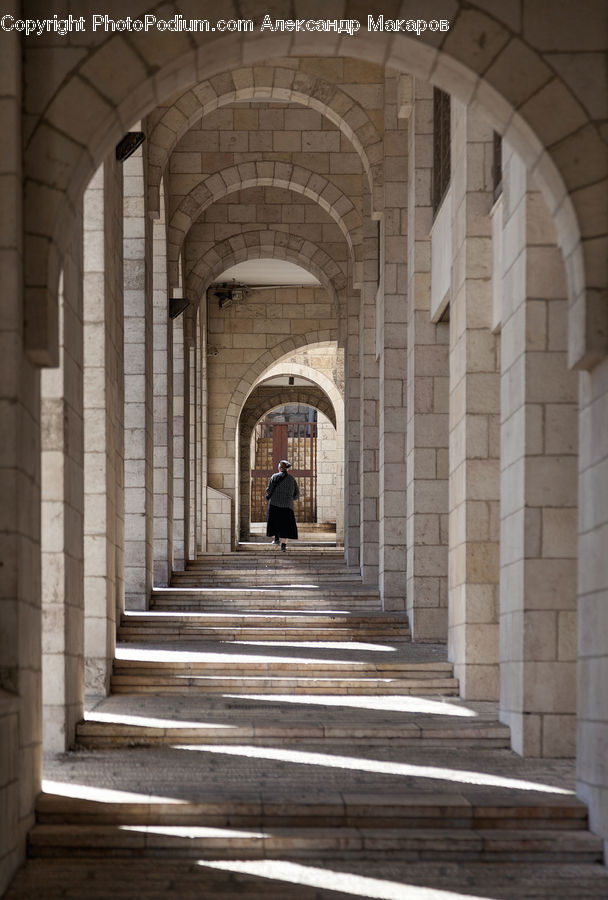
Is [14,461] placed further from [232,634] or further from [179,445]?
[179,445]

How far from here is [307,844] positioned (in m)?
5.28

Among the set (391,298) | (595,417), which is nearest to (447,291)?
(391,298)

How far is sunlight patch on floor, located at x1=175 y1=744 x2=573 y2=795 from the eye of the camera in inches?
240

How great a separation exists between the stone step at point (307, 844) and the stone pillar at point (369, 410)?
8355mm

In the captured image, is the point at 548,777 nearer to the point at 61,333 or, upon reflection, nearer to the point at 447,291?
the point at 61,333

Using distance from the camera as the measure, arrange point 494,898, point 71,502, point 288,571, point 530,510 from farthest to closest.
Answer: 1. point 288,571
2. point 71,502
3. point 530,510
4. point 494,898

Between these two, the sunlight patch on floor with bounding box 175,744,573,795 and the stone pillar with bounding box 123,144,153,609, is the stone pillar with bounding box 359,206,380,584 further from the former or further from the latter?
the sunlight patch on floor with bounding box 175,744,573,795

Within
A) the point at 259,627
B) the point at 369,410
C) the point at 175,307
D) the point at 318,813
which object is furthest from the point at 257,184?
the point at 318,813

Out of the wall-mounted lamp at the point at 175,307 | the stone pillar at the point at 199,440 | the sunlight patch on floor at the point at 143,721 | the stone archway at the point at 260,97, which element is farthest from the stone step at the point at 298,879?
the stone pillar at the point at 199,440

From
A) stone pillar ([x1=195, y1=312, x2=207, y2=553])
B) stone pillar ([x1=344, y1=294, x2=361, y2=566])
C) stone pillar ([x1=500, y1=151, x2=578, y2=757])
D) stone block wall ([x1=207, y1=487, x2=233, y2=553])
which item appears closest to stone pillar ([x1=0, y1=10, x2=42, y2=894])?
stone pillar ([x1=500, y1=151, x2=578, y2=757])

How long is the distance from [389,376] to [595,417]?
667 cm

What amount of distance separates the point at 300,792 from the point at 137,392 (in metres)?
6.58

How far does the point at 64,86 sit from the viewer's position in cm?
532

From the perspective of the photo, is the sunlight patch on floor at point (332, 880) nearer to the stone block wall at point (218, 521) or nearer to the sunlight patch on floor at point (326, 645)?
the sunlight patch on floor at point (326, 645)
